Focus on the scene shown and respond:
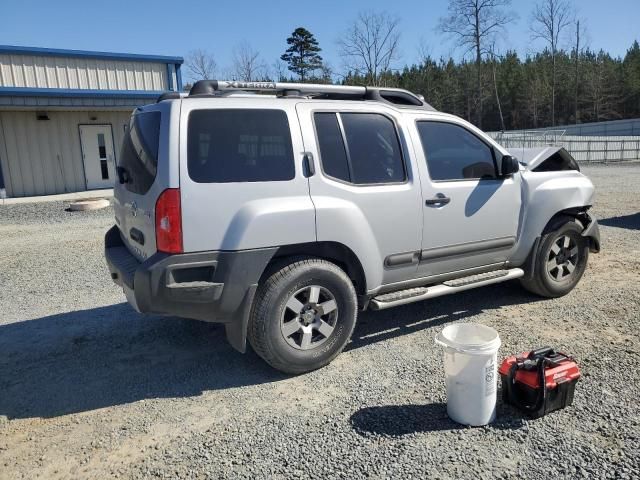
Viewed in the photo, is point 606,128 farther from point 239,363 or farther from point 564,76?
point 239,363

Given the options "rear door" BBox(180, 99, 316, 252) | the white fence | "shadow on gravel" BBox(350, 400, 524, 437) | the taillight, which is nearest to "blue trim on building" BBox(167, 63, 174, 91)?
"rear door" BBox(180, 99, 316, 252)

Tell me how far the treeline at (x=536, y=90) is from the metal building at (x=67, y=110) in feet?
133

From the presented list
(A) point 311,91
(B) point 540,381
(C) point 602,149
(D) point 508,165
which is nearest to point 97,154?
(A) point 311,91

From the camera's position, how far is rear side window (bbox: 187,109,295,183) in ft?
11.2

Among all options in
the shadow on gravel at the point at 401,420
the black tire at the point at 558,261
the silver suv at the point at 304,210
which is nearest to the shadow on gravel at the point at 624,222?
the black tire at the point at 558,261

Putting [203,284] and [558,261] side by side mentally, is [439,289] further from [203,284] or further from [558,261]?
[203,284]

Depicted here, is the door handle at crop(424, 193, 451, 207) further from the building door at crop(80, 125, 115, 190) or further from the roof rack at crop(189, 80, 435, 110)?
the building door at crop(80, 125, 115, 190)

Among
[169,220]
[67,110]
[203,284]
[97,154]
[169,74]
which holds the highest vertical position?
[169,74]

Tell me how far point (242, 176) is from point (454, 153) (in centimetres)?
209

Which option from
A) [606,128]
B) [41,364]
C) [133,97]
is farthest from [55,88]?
[606,128]

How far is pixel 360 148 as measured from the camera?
408 centimetres

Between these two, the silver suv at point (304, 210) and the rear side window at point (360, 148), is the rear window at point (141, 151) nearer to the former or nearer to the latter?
the silver suv at point (304, 210)

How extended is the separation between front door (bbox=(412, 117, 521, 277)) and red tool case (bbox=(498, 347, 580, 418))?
4.48 feet

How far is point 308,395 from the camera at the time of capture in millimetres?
3551
